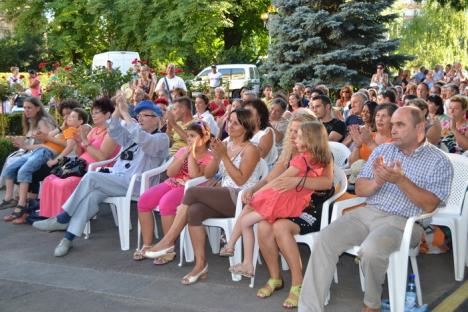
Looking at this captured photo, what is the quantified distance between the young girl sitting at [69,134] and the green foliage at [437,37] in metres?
26.2

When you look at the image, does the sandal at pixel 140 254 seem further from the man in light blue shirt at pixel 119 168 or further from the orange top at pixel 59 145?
the orange top at pixel 59 145

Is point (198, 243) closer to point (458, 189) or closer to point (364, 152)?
point (364, 152)

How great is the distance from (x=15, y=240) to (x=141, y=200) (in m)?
1.67

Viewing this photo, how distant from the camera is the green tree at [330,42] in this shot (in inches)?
677

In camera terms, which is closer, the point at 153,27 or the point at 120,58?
the point at 120,58

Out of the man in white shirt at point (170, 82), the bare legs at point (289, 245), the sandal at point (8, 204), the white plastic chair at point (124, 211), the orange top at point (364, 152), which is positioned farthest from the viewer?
the man in white shirt at point (170, 82)

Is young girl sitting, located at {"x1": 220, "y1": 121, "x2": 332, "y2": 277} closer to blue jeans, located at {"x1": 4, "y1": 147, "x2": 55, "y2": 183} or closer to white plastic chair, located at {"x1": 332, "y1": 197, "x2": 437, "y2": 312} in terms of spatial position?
white plastic chair, located at {"x1": 332, "y1": 197, "x2": 437, "y2": 312}

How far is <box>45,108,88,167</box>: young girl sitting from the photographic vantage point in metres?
7.13

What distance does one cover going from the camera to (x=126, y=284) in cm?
502

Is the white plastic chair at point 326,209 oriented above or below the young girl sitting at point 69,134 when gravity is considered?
below

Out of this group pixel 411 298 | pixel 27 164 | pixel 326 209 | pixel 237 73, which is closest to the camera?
pixel 411 298

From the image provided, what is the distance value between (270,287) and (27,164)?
378cm

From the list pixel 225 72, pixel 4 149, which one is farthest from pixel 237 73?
pixel 4 149

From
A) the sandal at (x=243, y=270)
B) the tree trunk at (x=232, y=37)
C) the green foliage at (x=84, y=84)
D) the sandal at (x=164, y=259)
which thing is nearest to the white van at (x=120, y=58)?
the tree trunk at (x=232, y=37)
